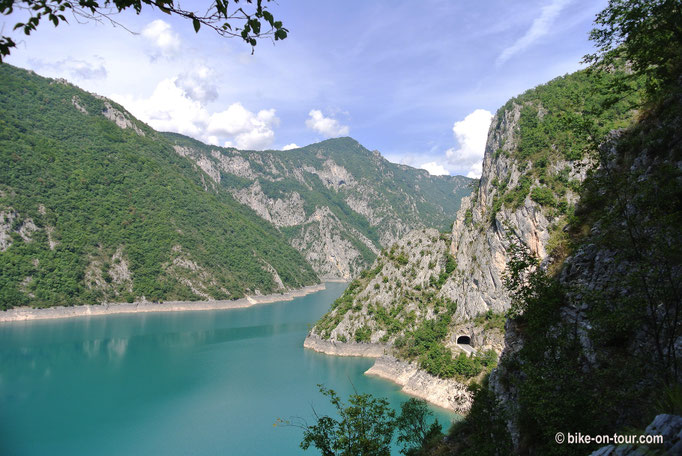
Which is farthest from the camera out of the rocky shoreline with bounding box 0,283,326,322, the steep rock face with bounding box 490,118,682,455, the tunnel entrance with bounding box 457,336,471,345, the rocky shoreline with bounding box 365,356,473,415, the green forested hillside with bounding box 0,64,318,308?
the green forested hillside with bounding box 0,64,318,308

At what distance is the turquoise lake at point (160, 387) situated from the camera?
3238cm

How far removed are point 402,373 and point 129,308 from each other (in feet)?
243

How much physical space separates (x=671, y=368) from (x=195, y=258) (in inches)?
4856

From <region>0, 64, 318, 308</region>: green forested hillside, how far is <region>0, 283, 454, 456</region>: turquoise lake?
18777mm

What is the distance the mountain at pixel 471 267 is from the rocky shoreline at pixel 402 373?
0.46ft

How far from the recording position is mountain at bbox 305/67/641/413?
4128 centimetres

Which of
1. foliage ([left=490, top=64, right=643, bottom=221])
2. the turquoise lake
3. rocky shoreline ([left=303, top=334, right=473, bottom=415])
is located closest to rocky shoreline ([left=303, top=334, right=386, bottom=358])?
rocky shoreline ([left=303, top=334, right=473, bottom=415])

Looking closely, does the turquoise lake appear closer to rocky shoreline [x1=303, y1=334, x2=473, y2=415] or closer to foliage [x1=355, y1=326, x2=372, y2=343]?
rocky shoreline [x1=303, y1=334, x2=473, y2=415]

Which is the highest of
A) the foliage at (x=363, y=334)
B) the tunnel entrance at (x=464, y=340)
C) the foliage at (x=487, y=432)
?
the foliage at (x=487, y=432)

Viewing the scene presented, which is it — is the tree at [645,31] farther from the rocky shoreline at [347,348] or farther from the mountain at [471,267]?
the rocky shoreline at [347,348]

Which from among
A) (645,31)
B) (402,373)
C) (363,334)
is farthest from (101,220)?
(645,31)

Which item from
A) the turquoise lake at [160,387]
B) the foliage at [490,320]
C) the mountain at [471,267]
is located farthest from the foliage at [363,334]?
the foliage at [490,320]

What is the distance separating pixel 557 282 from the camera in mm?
10156

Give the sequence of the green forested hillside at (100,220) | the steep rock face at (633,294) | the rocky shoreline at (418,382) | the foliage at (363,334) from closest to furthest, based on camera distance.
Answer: the steep rock face at (633,294) < the rocky shoreline at (418,382) < the foliage at (363,334) < the green forested hillside at (100,220)
